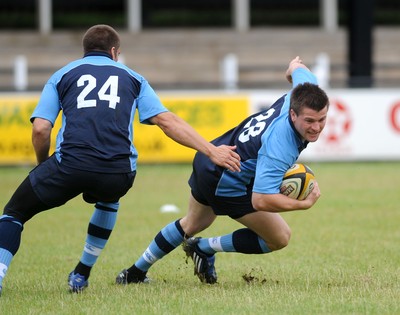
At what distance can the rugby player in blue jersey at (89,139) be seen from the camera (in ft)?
21.7

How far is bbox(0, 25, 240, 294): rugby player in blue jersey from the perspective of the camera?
21.7 ft

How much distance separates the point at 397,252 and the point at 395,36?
2501 cm

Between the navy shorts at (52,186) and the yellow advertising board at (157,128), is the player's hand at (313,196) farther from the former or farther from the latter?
the yellow advertising board at (157,128)

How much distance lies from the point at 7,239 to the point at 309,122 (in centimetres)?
216

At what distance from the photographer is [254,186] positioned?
21.6ft

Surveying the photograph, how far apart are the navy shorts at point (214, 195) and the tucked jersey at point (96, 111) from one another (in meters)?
0.54

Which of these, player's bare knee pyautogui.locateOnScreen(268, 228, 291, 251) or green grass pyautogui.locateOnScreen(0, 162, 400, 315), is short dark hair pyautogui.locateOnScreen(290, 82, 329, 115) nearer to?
player's bare knee pyautogui.locateOnScreen(268, 228, 291, 251)

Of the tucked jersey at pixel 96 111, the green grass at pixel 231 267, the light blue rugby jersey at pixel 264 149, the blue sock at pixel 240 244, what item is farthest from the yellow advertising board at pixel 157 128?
the tucked jersey at pixel 96 111

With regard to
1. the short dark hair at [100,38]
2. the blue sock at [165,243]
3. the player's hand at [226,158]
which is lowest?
the blue sock at [165,243]

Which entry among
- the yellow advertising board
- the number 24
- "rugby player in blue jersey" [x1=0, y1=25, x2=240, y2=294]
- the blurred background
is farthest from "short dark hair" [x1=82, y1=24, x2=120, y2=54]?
the blurred background

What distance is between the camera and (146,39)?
31672 mm

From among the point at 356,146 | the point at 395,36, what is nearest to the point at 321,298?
the point at 356,146

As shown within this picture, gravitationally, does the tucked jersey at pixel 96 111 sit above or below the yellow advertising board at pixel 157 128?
above

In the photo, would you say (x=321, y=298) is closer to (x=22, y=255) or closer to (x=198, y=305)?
(x=198, y=305)
